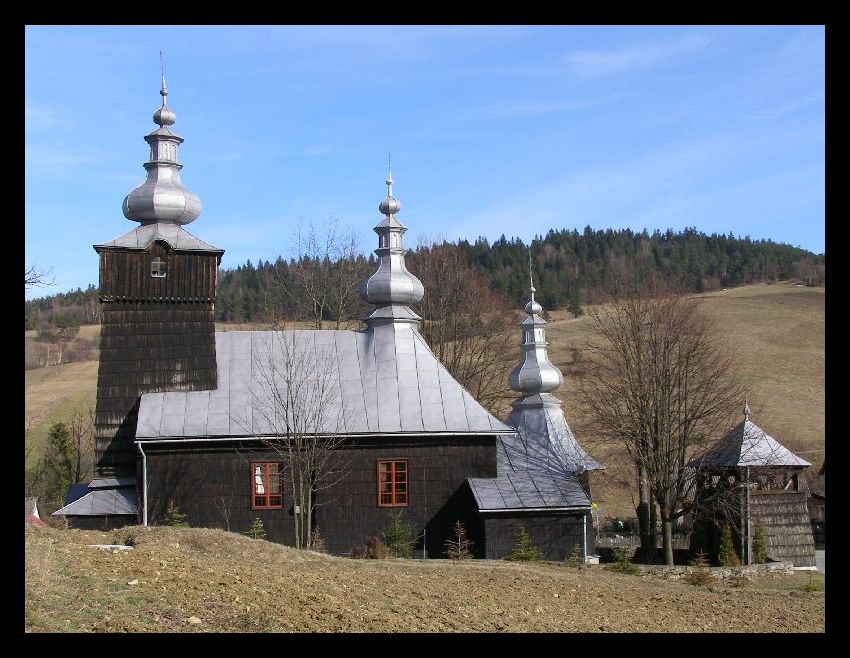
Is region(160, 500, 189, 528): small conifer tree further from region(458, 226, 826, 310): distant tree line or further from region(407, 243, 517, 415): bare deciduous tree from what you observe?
region(458, 226, 826, 310): distant tree line

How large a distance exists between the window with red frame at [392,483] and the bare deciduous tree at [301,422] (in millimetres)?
912

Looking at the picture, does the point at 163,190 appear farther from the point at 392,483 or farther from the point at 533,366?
the point at 533,366

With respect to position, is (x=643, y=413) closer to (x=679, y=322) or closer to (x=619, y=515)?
(x=679, y=322)

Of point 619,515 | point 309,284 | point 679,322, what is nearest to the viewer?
point 679,322

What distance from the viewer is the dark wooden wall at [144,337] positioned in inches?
984

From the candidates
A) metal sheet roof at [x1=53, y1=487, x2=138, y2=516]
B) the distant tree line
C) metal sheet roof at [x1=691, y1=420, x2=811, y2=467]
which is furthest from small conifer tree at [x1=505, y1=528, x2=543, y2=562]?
the distant tree line

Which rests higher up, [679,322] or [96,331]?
[96,331]

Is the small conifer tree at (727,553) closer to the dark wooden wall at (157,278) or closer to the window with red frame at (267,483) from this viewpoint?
the window with red frame at (267,483)

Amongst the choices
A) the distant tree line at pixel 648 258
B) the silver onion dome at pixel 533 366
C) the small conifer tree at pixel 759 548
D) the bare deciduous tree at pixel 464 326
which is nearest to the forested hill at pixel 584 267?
the distant tree line at pixel 648 258

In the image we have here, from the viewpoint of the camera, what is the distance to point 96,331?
87.0 metres

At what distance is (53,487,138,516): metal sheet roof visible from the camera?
23844 millimetres

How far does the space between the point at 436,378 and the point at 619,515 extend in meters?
18.2
